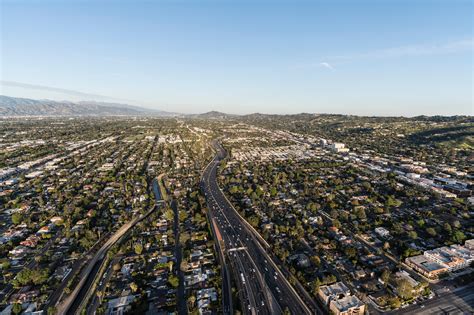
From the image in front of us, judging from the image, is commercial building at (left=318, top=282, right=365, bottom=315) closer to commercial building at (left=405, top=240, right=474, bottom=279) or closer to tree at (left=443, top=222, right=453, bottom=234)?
commercial building at (left=405, top=240, right=474, bottom=279)

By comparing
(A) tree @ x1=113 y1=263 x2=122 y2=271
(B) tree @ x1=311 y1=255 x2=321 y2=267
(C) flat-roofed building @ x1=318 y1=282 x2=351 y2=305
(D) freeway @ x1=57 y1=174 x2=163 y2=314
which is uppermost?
(B) tree @ x1=311 y1=255 x2=321 y2=267

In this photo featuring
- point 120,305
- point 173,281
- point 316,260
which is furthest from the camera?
point 316,260

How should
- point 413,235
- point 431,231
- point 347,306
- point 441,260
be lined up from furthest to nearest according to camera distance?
point 431,231, point 413,235, point 441,260, point 347,306

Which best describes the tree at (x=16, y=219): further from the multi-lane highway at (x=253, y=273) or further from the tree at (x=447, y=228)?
the tree at (x=447, y=228)

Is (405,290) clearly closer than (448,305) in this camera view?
No

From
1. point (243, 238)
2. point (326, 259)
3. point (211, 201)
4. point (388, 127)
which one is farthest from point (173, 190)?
point (388, 127)

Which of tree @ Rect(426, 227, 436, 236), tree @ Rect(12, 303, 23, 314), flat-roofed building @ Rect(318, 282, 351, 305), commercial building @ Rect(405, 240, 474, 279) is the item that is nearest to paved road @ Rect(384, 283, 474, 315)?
commercial building @ Rect(405, 240, 474, 279)

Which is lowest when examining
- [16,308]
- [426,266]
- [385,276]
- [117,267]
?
[16,308]

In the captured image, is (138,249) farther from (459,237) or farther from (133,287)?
(459,237)

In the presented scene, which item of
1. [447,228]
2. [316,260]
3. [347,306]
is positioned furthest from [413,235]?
[347,306]
